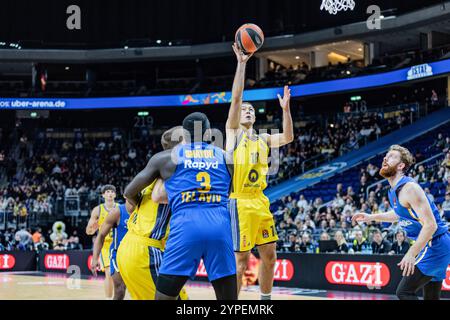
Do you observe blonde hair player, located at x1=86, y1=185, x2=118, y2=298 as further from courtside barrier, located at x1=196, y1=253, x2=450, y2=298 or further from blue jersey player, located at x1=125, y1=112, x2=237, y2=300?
courtside barrier, located at x1=196, y1=253, x2=450, y2=298

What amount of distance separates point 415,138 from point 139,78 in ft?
58.6

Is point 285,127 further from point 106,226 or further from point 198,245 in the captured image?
point 198,245

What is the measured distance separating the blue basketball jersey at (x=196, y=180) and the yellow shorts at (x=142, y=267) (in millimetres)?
700

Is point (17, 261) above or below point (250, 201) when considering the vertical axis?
below

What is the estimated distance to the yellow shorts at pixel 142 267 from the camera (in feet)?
20.0

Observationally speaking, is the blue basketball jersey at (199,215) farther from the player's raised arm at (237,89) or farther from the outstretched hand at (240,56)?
the outstretched hand at (240,56)

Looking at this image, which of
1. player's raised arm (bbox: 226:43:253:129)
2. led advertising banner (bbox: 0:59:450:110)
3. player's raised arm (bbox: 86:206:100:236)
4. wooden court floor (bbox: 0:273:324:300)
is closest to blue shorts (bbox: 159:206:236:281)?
player's raised arm (bbox: 226:43:253:129)

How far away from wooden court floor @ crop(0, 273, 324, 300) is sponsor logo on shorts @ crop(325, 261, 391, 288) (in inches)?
67.7

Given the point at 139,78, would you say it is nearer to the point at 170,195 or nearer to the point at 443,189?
the point at 443,189

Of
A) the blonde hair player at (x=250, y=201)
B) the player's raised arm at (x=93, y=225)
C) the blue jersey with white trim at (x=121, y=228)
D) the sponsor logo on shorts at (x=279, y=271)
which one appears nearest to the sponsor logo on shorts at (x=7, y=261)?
the sponsor logo on shorts at (x=279, y=271)

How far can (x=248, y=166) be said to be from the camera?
26.0 ft

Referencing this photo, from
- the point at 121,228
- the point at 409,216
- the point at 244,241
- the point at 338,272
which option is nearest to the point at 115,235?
the point at 121,228

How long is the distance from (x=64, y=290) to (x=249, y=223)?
29.3 feet

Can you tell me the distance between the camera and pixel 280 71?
35.2 meters
